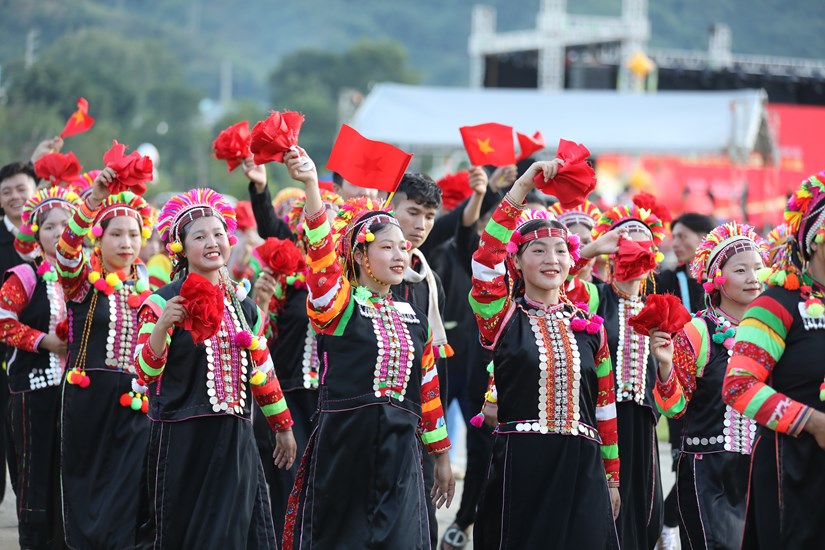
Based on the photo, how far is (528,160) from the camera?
963cm

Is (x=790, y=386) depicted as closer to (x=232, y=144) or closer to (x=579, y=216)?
(x=579, y=216)

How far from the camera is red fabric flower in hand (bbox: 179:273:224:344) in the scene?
219 inches

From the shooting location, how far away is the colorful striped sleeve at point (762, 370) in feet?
15.0

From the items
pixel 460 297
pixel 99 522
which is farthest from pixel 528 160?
pixel 99 522

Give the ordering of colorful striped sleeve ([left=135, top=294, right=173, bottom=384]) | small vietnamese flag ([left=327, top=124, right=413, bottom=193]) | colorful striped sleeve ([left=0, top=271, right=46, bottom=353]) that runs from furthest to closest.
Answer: colorful striped sleeve ([left=0, top=271, right=46, bottom=353]) < small vietnamese flag ([left=327, top=124, right=413, bottom=193]) < colorful striped sleeve ([left=135, top=294, right=173, bottom=384])

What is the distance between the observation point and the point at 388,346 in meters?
5.84

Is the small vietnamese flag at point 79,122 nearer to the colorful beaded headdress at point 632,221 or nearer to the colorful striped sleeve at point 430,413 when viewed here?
the colorful beaded headdress at point 632,221

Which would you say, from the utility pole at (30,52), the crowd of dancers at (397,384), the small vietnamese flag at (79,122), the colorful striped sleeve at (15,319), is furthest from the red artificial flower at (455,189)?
the utility pole at (30,52)

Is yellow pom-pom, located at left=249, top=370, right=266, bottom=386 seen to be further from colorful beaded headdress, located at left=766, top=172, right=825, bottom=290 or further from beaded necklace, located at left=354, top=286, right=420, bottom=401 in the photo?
colorful beaded headdress, located at left=766, top=172, right=825, bottom=290

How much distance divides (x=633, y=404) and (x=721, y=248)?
0.98 meters

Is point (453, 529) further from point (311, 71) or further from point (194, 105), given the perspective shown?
point (311, 71)

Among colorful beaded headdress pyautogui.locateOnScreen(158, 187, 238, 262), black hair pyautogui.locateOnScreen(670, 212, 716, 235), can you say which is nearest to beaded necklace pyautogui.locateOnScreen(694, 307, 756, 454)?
black hair pyautogui.locateOnScreen(670, 212, 716, 235)

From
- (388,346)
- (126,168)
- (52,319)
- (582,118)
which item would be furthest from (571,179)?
(582,118)

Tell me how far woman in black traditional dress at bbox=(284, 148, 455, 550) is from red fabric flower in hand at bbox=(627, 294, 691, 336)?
3.37ft
